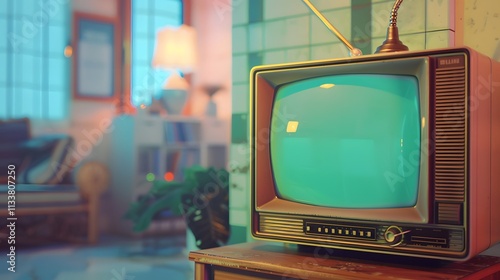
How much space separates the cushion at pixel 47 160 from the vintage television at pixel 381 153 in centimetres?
251

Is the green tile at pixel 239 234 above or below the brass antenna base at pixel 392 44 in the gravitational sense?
below

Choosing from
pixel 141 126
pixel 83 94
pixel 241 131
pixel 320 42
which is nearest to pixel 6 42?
pixel 83 94

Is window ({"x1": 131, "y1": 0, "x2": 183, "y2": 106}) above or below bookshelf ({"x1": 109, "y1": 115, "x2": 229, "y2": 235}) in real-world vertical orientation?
above

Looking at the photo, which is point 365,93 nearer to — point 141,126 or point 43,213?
point 43,213

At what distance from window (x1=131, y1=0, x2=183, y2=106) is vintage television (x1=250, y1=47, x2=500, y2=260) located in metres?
3.23

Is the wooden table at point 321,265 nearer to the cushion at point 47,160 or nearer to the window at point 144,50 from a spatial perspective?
the cushion at point 47,160

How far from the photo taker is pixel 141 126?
4.34 metres

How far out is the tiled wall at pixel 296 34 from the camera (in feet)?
4.86

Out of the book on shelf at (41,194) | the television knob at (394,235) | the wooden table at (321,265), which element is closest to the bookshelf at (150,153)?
the book on shelf at (41,194)

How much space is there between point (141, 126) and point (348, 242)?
3275 millimetres

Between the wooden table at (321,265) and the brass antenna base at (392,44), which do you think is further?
the brass antenna base at (392,44)

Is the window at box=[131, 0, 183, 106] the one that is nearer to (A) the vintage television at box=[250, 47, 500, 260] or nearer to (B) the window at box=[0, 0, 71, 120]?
(B) the window at box=[0, 0, 71, 120]

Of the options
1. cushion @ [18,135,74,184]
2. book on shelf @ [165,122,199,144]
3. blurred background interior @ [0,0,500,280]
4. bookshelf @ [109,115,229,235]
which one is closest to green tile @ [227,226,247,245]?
blurred background interior @ [0,0,500,280]

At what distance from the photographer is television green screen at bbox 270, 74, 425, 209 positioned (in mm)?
1178
